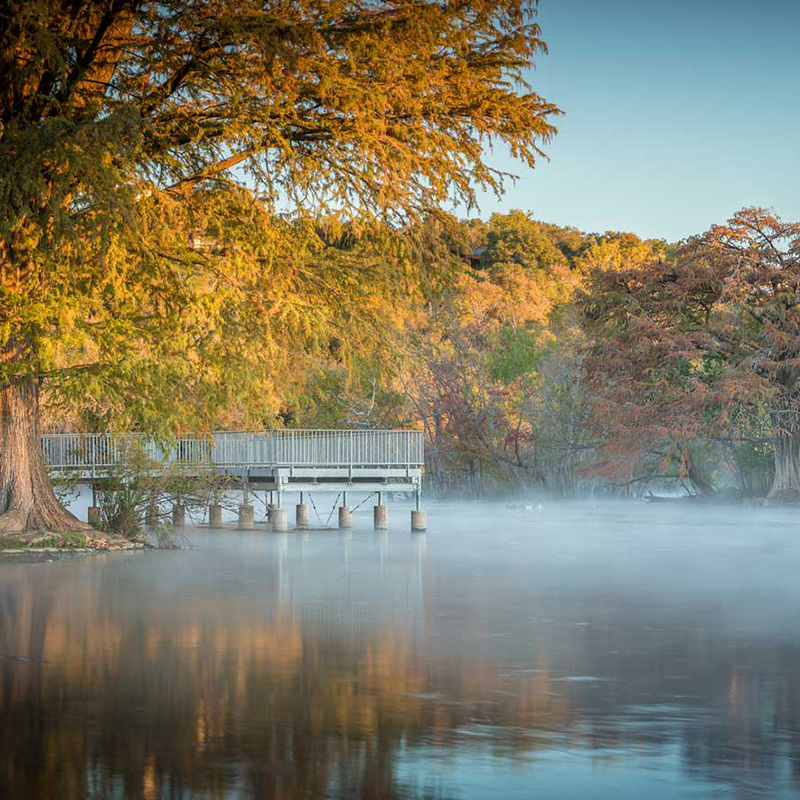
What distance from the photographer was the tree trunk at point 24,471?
26359mm

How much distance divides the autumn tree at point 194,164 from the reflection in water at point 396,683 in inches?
183

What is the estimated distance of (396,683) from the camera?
427 inches

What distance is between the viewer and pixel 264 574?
71.6 ft

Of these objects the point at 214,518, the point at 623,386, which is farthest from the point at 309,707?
the point at 623,386

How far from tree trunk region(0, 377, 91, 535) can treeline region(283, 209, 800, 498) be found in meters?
11.4

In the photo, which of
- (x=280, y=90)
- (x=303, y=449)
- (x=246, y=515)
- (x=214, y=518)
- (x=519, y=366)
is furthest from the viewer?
(x=519, y=366)

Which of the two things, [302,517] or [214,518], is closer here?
[302,517]

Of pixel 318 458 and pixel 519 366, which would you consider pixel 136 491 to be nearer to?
pixel 318 458

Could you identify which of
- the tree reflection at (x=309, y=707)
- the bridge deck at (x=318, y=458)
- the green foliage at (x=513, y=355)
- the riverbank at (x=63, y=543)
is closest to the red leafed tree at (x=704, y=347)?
the green foliage at (x=513, y=355)

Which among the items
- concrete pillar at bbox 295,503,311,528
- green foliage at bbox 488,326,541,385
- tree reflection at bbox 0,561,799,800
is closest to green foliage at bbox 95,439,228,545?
concrete pillar at bbox 295,503,311,528

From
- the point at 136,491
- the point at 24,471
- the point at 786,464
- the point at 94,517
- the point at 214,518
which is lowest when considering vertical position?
the point at 214,518

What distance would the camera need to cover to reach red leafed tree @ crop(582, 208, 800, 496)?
44219 millimetres

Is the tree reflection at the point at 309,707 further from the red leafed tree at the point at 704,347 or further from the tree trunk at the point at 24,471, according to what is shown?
the red leafed tree at the point at 704,347

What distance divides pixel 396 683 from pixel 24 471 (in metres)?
17.2
